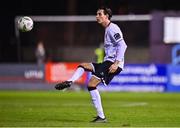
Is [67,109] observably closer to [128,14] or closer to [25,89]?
[25,89]

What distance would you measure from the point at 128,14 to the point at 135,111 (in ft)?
65.7

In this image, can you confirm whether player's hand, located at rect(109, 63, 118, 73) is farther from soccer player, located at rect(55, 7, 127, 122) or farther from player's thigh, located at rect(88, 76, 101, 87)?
player's thigh, located at rect(88, 76, 101, 87)

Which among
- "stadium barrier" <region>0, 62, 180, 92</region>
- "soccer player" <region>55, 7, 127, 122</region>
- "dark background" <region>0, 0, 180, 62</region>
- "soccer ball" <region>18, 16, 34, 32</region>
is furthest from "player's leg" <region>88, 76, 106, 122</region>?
"dark background" <region>0, 0, 180, 62</region>

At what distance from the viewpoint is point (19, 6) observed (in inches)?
1665

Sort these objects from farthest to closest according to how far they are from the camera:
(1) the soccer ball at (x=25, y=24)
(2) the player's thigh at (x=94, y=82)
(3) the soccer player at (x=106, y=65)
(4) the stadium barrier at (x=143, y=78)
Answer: (4) the stadium barrier at (x=143, y=78)
(1) the soccer ball at (x=25, y=24)
(2) the player's thigh at (x=94, y=82)
(3) the soccer player at (x=106, y=65)

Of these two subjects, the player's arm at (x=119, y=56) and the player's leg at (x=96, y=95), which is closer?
the player's arm at (x=119, y=56)

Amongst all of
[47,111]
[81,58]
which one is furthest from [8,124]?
[81,58]

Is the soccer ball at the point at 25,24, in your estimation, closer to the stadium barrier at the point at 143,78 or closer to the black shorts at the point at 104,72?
the black shorts at the point at 104,72

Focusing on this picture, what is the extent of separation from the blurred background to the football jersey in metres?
15.3

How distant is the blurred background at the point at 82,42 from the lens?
30016mm

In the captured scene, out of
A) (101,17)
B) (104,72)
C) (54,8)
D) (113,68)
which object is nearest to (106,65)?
(104,72)

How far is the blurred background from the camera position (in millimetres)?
30016

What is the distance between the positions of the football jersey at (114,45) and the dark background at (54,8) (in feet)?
76.1

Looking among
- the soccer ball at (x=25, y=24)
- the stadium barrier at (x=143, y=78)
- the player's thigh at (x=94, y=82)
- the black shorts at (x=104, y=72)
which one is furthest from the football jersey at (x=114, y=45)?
the stadium barrier at (x=143, y=78)
